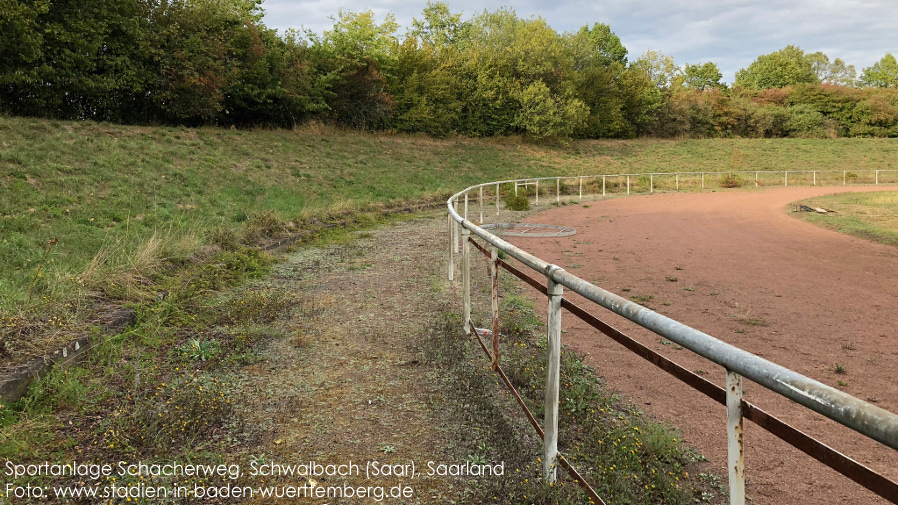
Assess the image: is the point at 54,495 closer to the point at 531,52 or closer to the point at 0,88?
the point at 0,88

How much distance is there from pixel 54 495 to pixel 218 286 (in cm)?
466

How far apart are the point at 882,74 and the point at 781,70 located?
24637 mm

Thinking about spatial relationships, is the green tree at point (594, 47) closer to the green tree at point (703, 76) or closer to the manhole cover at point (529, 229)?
the green tree at point (703, 76)

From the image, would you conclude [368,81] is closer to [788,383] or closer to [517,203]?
[517,203]

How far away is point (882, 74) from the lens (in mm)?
98500

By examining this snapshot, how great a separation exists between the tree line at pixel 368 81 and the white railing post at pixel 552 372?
2231 cm

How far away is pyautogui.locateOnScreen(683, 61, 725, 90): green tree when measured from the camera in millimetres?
94875

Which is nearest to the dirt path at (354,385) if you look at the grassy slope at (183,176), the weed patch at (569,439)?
the weed patch at (569,439)

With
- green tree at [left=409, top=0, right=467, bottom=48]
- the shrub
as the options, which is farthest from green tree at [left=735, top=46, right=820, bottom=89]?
the shrub

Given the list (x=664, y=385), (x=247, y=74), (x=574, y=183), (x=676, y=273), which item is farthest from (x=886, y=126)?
(x=664, y=385)

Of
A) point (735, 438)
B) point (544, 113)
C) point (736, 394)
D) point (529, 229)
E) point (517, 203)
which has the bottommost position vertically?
point (529, 229)

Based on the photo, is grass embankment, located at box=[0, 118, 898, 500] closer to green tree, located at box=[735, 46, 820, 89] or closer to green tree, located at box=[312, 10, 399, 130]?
green tree, located at box=[312, 10, 399, 130]

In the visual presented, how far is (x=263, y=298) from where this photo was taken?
6.38 meters

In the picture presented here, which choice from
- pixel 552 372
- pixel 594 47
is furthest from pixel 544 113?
pixel 552 372
